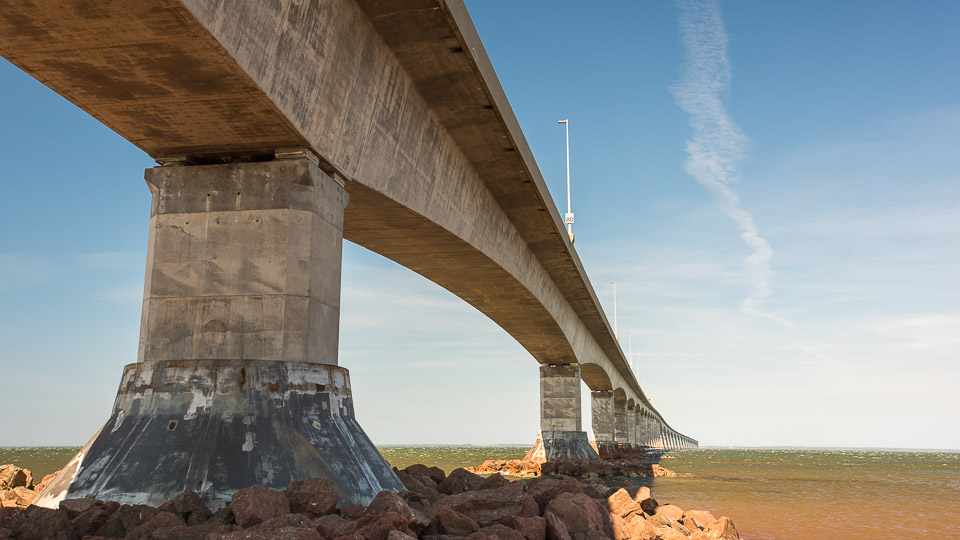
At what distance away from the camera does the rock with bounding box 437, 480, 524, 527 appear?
790 centimetres

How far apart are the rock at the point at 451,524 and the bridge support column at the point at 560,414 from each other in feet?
90.7

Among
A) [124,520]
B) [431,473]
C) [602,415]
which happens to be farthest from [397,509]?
[602,415]

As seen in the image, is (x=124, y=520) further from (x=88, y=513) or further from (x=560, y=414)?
(x=560, y=414)

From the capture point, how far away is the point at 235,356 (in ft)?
27.1

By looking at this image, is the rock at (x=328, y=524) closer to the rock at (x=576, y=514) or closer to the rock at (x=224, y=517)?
the rock at (x=224, y=517)

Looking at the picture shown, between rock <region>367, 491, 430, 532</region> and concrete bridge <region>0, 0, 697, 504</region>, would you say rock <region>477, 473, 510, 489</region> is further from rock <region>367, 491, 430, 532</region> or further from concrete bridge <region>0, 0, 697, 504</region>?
rock <region>367, 491, 430, 532</region>

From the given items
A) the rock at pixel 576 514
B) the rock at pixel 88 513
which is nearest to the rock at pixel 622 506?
the rock at pixel 576 514

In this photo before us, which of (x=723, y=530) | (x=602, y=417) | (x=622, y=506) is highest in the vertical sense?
(x=602, y=417)

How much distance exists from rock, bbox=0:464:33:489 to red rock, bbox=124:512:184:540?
31.9 feet

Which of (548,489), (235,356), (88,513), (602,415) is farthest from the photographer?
(602,415)

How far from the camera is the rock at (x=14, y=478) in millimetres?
13743

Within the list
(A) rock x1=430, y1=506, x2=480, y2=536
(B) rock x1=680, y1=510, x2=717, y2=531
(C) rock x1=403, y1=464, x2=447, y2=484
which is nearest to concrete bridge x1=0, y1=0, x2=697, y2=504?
(A) rock x1=430, y1=506, x2=480, y2=536

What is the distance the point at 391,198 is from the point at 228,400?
4.45 m

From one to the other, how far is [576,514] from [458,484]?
2608mm
